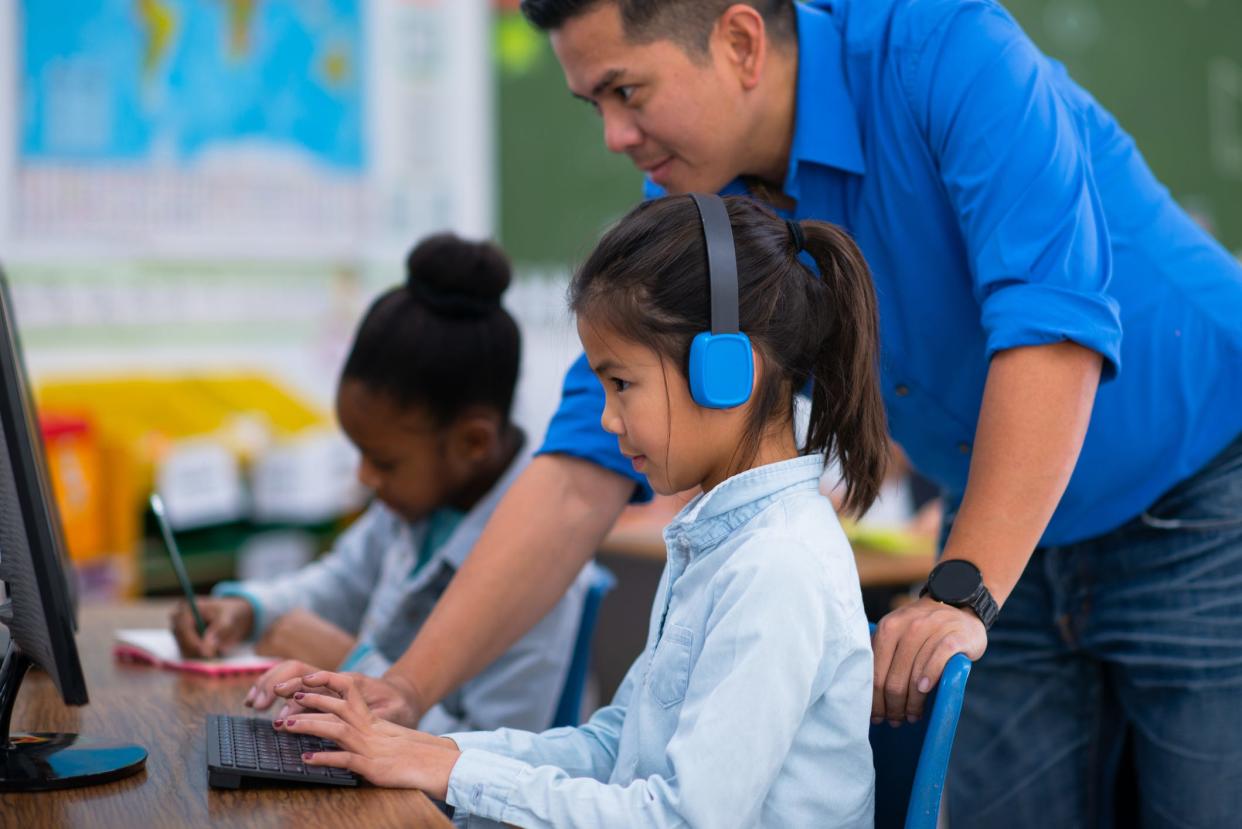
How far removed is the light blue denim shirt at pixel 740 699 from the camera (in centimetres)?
102

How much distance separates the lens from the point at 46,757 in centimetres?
116

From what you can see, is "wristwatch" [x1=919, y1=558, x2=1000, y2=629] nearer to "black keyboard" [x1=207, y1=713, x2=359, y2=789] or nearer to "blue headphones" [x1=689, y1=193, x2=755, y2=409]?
"blue headphones" [x1=689, y1=193, x2=755, y2=409]

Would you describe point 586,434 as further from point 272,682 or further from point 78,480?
point 78,480

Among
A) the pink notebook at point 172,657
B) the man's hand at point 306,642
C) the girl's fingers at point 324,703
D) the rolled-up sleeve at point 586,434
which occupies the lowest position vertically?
the man's hand at point 306,642

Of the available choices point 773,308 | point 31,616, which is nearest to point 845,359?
point 773,308

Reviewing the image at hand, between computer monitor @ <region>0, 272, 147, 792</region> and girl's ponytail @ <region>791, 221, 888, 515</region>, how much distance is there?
62cm

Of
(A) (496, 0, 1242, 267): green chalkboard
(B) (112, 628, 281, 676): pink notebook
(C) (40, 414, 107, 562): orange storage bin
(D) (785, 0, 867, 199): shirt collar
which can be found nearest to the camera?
(D) (785, 0, 867, 199): shirt collar

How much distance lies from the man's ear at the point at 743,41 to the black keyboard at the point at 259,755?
788 mm

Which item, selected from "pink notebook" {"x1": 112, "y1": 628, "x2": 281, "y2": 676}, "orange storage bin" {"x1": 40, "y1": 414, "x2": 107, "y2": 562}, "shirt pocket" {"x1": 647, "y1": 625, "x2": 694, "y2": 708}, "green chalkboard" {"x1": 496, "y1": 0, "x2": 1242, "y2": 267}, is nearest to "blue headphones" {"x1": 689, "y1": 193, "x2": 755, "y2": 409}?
"shirt pocket" {"x1": 647, "y1": 625, "x2": 694, "y2": 708}

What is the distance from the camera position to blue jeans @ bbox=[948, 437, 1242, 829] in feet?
4.53

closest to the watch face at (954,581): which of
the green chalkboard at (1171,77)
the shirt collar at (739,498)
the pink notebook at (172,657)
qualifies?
the shirt collar at (739,498)

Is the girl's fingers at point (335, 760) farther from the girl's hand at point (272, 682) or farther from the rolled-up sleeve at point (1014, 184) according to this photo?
the rolled-up sleeve at point (1014, 184)

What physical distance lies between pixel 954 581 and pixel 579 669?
716mm

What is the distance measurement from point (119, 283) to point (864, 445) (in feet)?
10.7
